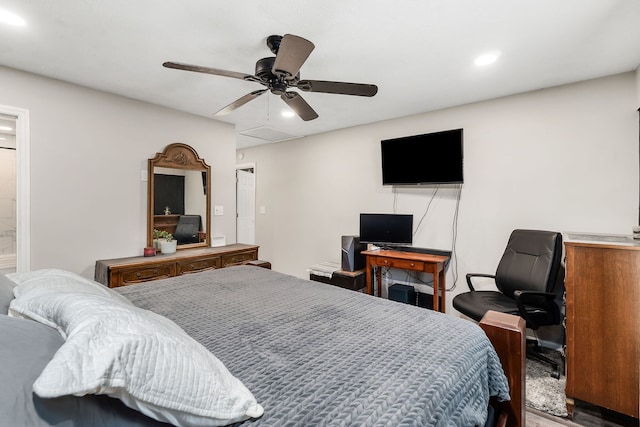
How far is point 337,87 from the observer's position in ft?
6.73

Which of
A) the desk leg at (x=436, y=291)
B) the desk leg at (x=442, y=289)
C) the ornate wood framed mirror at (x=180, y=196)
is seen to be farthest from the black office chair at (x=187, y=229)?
the desk leg at (x=442, y=289)

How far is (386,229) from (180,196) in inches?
98.8

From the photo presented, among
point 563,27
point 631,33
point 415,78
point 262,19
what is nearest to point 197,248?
point 262,19

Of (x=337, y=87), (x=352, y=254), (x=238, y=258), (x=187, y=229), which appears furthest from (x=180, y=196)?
(x=337, y=87)

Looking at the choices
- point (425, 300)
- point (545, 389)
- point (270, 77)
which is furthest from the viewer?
point (425, 300)

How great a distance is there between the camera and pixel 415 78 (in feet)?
8.75

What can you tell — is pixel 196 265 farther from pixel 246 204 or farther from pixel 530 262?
pixel 530 262

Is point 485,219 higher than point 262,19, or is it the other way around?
point 262,19

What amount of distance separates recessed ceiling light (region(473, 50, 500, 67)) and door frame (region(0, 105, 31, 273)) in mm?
3703

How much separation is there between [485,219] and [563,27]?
183 centimetres

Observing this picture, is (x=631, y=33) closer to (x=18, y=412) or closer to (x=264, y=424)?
(x=264, y=424)

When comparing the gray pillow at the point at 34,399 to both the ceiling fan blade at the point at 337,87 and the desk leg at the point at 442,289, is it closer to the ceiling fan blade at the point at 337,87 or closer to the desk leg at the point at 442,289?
the ceiling fan blade at the point at 337,87

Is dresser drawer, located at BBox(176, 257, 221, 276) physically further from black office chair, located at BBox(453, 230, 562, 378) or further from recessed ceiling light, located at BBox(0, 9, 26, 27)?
black office chair, located at BBox(453, 230, 562, 378)

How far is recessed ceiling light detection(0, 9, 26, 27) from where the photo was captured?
179 centimetres
